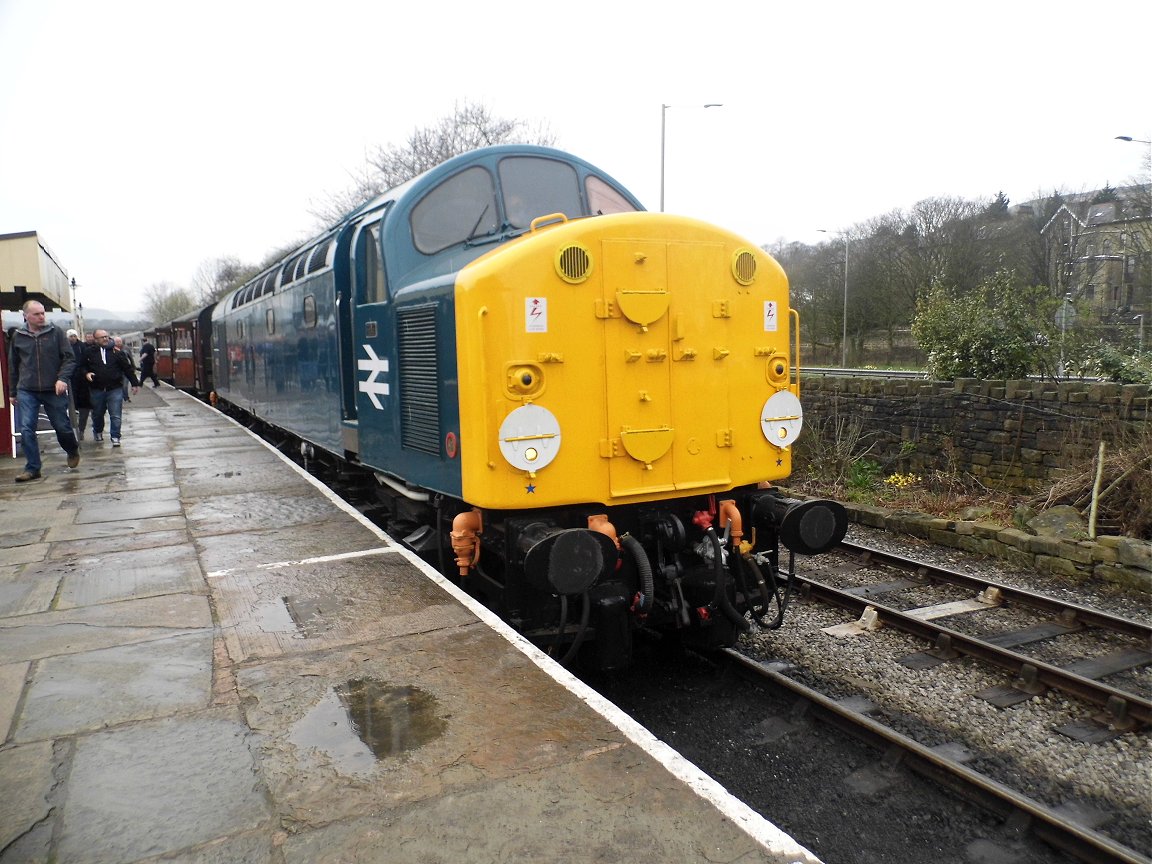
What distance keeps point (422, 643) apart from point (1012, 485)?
9.50 meters

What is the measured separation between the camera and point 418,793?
263cm

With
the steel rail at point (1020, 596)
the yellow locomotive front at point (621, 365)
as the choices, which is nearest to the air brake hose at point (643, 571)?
the yellow locomotive front at point (621, 365)

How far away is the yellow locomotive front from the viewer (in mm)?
4195

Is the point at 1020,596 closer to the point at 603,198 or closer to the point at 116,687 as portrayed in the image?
the point at 603,198

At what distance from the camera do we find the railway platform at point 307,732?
239cm

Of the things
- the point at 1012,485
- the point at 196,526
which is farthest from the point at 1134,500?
the point at 196,526

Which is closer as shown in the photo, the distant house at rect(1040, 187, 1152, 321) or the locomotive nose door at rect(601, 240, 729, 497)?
the locomotive nose door at rect(601, 240, 729, 497)

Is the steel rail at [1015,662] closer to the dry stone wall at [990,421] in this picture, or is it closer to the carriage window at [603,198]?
the carriage window at [603,198]

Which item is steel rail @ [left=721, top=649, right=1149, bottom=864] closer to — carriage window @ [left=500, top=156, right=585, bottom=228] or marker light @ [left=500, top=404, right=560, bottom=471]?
marker light @ [left=500, top=404, right=560, bottom=471]

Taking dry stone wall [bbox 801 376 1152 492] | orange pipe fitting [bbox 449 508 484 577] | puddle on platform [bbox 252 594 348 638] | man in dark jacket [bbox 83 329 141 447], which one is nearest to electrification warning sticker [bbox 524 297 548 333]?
orange pipe fitting [bbox 449 508 484 577]

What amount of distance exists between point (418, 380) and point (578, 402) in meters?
1.12

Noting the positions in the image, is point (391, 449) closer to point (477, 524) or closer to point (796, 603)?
point (477, 524)

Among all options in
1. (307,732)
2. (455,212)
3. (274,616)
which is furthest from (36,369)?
(307,732)

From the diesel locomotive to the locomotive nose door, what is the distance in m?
0.01
